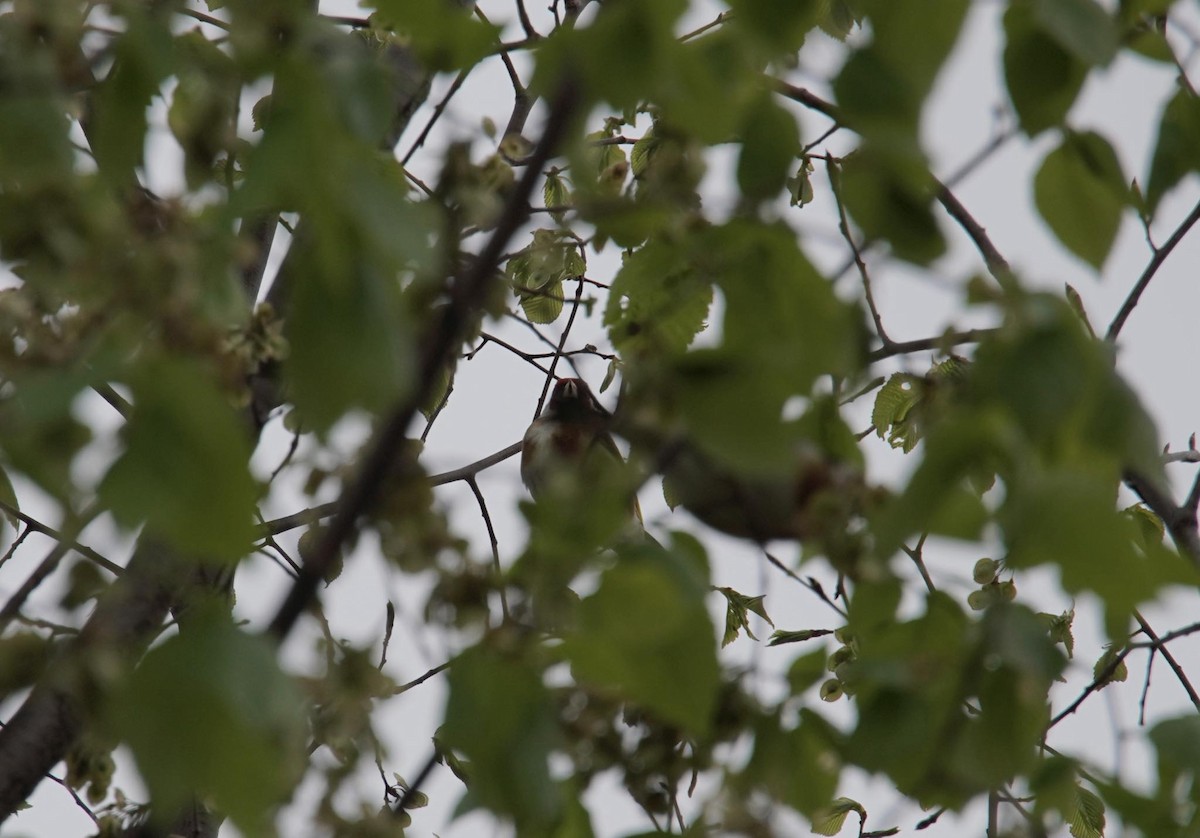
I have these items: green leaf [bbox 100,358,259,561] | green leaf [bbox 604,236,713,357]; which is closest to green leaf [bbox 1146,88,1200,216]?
green leaf [bbox 604,236,713,357]

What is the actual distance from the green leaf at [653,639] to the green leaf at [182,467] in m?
0.37

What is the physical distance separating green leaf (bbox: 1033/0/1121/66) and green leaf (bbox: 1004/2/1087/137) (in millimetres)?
142

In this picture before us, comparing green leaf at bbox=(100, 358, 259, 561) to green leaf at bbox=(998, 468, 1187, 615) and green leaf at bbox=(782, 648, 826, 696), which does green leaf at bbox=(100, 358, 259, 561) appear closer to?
green leaf at bbox=(998, 468, 1187, 615)

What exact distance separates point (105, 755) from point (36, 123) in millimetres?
803

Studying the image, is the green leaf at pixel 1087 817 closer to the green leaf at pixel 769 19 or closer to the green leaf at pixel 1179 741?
the green leaf at pixel 1179 741

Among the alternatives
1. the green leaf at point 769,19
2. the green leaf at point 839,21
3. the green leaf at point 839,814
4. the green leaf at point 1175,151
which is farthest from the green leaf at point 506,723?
the green leaf at point 839,21

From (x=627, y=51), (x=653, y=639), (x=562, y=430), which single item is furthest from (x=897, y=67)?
→ (x=562, y=430)

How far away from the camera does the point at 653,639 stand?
1.36 m

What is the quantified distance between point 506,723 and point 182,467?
1.43 ft

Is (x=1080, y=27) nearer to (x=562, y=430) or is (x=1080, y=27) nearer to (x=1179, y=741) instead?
(x=1179, y=741)

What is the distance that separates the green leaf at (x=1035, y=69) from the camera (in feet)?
4.95

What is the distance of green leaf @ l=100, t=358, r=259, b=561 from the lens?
3.61 feet

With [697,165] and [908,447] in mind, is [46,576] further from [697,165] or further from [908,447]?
[908,447]

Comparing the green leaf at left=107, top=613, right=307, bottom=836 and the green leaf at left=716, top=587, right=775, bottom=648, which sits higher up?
the green leaf at left=716, top=587, right=775, bottom=648
